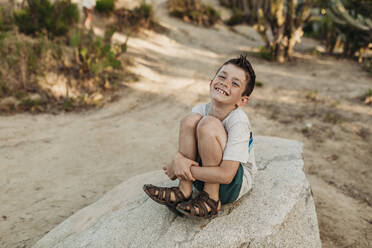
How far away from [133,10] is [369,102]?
6.74 meters

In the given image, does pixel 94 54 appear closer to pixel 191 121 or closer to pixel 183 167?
pixel 191 121

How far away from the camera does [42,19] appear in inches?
254

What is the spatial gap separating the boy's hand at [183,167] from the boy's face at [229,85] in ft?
1.45

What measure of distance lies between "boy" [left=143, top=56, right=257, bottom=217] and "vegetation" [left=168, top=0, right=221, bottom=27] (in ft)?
33.1

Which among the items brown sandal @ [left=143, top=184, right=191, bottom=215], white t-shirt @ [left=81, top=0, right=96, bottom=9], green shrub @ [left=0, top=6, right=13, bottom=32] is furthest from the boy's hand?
green shrub @ [left=0, top=6, right=13, bottom=32]

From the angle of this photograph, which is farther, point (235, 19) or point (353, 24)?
point (235, 19)

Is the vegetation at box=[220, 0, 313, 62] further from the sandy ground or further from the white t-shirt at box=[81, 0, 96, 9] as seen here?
the white t-shirt at box=[81, 0, 96, 9]

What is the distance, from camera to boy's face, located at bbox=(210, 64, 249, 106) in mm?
1989

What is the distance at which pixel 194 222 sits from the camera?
78.4 inches

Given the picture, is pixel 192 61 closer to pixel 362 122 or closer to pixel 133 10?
pixel 133 10

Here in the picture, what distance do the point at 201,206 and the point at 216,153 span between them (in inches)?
13.4

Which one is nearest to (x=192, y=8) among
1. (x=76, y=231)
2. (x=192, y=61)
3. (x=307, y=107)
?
(x=192, y=61)

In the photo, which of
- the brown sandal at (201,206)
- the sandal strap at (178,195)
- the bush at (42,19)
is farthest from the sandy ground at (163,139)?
the bush at (42,19)

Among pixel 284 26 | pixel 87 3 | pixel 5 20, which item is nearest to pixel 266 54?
pixel 284 26
